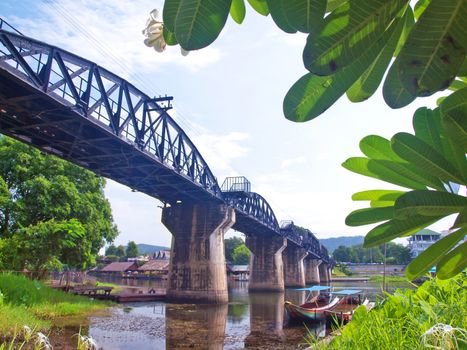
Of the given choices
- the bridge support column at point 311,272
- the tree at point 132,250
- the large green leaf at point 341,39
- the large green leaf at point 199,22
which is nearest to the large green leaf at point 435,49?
the large green leaf at point 341,39

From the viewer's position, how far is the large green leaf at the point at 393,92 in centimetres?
141

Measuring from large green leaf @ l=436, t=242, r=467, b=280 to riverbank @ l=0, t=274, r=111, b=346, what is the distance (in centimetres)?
1517

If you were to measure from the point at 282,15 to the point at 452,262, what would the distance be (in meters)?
1.87

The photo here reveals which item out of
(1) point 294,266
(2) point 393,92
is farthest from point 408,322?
(1) point 294,266

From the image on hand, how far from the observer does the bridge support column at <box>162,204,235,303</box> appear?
3509 centimetres

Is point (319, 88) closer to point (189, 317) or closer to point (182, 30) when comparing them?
point (182, 30)

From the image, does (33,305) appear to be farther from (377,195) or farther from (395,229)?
(395,229)

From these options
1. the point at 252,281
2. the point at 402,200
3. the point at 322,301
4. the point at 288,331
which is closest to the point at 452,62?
the point at 402,200

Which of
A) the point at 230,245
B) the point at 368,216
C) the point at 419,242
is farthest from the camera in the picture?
the point at 230,245

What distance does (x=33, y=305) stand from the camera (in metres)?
19.2

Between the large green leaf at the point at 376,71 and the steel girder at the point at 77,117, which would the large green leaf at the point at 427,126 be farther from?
the steel girder at the point at 77,117

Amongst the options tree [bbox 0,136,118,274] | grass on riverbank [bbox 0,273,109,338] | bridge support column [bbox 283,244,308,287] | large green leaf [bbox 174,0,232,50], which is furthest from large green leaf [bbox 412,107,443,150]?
bridge support column [bbox 283,244,308,287]

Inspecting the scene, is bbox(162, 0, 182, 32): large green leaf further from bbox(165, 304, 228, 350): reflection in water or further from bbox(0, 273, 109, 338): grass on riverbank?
bbox(165, 304, 228, 350): reflection in water

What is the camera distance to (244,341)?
18.5 m
